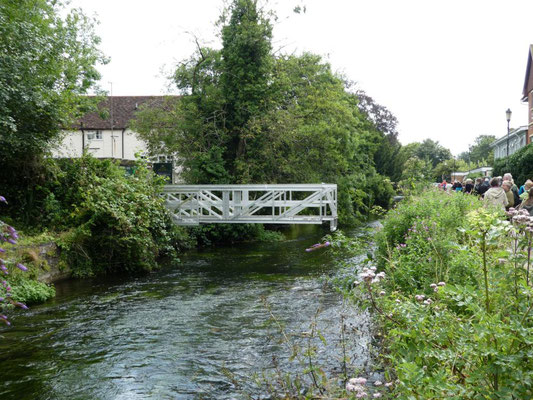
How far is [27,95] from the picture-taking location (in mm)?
12156

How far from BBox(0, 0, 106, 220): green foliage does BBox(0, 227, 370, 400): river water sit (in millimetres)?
3881

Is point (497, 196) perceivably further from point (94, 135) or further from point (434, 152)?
point (434, 152)

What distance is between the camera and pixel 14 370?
6812 mm

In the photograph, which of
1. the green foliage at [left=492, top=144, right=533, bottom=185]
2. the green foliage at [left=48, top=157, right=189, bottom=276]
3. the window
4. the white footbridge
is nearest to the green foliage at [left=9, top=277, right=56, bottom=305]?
the green foliage at [left=48, top=157, right=189, bottom=276]

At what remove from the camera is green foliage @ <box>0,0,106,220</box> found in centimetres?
1186

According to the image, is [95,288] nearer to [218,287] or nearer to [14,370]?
[218,287]

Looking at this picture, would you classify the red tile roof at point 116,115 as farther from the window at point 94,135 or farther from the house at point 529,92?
the house at point 529,92

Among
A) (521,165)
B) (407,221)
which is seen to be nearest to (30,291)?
(407,221)

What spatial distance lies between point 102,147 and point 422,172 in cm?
3068

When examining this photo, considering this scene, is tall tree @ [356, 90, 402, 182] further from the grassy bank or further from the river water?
the grassy bank

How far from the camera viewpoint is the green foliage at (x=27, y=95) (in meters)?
11.9

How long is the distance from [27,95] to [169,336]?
7308mm

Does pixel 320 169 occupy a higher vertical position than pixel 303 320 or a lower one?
higher

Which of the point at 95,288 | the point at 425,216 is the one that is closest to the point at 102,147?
the point at 95,288
